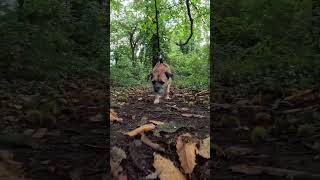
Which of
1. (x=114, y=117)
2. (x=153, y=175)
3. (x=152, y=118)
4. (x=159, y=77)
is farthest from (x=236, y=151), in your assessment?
(x=159, y=77)

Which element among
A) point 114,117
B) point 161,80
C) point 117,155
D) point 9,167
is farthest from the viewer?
point 161,80

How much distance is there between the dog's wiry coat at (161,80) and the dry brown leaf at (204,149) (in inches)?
38.6

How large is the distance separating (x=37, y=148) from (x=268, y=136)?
4.52 feet

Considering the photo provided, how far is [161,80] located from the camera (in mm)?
3594

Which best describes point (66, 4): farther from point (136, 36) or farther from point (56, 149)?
point (56, 149)

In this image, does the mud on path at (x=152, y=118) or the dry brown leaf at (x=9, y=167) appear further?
the mud on path at (x=152, y=118)

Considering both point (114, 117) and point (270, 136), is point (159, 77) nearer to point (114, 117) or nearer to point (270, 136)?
point (114, 117)

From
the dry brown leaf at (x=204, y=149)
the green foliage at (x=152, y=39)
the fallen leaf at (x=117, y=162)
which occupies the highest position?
the green foliage at (x=152, y=39)

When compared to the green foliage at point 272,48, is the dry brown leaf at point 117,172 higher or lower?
lower

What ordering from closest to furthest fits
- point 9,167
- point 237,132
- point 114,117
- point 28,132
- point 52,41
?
point 9,167, point 28,132, point 237,132, point 114,117, point 52,41

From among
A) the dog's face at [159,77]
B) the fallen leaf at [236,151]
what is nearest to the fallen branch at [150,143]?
the fallen leaf at [236,151]

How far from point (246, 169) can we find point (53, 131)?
126 centimetres

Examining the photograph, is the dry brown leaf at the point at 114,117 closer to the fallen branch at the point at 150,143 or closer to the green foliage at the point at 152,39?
the fallen branch at the point at 150,143

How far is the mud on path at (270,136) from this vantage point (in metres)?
2.01
